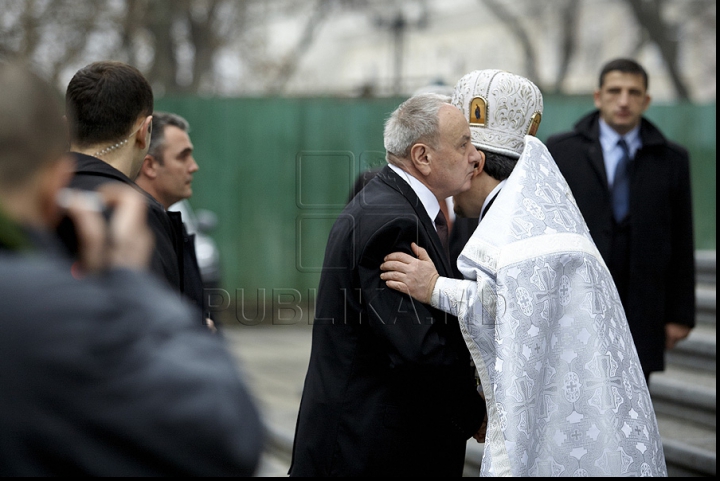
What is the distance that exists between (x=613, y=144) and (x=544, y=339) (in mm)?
2716

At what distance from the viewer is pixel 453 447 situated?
3.28 metres

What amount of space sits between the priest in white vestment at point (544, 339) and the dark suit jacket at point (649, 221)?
81.5 inches

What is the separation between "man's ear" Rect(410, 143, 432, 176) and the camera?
3.23 m

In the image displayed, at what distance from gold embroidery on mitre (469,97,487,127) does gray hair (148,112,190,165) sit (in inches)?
72.0

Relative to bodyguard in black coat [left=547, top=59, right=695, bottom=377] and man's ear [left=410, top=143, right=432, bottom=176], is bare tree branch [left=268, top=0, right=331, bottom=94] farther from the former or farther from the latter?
man's ear [left=410, top=143, right=432, bottom=176]

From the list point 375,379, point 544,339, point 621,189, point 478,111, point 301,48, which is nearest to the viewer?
point 544,339

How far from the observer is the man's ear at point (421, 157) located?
3.23 m

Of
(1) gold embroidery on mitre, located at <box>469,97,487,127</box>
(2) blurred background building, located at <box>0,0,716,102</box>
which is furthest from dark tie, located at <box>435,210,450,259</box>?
(2) blurred background building, located at <box>0,0,716,102</box>

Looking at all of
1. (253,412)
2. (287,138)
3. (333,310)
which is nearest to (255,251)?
(287,138)

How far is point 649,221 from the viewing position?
5062mm

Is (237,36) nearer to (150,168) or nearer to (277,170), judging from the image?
(277,170)

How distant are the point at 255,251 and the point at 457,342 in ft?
30.2

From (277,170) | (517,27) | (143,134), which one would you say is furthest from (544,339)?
(517,27)

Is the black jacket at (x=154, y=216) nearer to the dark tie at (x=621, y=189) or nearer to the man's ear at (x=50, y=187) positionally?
the man's ear at (x=50, y=187)
